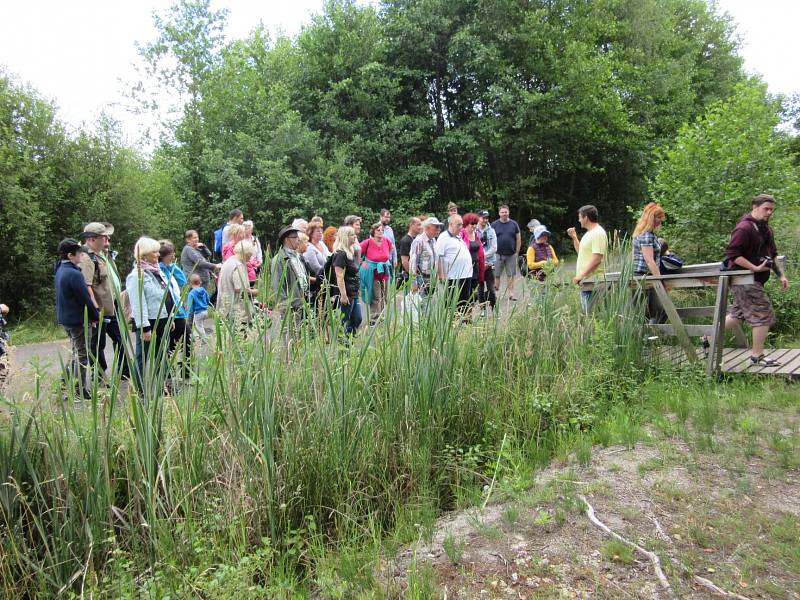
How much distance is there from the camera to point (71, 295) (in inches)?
225

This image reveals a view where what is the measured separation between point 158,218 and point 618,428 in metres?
15.2

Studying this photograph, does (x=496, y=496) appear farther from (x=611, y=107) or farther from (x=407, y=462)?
(x=611, y=107)

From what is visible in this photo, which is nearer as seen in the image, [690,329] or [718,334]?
[718,334]

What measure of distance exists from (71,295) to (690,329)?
5937 millimetres

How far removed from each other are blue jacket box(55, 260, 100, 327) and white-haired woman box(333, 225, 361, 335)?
2494 mm

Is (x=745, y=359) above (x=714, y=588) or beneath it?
above

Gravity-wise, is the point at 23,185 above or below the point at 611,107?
below

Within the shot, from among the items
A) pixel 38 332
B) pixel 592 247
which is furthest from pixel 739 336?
pixel 38 332

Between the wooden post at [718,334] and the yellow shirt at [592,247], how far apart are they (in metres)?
1.21

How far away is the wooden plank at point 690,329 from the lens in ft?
18.1

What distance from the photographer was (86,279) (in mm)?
6148

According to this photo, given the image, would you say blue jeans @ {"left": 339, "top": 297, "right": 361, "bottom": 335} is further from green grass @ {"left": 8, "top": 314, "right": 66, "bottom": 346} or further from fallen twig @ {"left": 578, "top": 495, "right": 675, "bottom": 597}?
green grass @ {"left": 8, "top": 314, "right": 66, "bottom": 346}

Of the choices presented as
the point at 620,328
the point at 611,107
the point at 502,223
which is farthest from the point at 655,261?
the point at 611,107

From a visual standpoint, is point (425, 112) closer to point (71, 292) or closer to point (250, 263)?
point (250, 263)
